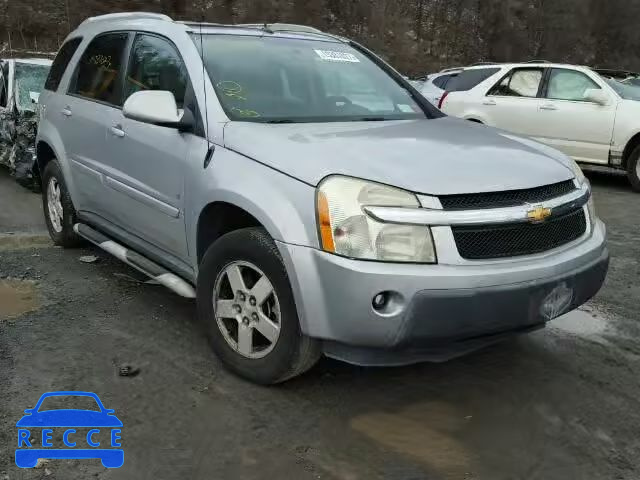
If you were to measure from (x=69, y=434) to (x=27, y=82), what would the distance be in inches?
294

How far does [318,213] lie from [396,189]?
13.4 inches

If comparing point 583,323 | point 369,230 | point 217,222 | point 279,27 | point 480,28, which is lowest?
point 583,323

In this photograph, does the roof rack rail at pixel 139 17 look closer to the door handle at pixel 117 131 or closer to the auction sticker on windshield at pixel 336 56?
the door handle at pixel 117 131

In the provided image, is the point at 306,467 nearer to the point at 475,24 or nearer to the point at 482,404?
the point at 482,404

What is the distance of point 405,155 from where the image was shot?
10.0 feet

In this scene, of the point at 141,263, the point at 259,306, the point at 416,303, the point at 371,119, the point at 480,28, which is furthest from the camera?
the point at 480,28

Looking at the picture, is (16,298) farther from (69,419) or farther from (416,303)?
(416,303)

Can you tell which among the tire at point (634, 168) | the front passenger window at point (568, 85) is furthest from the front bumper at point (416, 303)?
the front passenger window at point (568, 85)

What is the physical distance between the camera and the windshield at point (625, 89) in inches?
360

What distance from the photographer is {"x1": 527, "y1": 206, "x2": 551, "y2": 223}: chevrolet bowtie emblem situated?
2922 mm

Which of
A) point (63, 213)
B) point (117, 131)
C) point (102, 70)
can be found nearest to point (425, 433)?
point (117, 131)

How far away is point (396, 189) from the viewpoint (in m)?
2.80

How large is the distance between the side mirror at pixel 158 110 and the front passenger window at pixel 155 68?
232 millimetres

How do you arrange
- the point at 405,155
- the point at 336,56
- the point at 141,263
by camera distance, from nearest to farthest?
→ the point at 405,155 → the point at 141,263 → the point at 336,56
